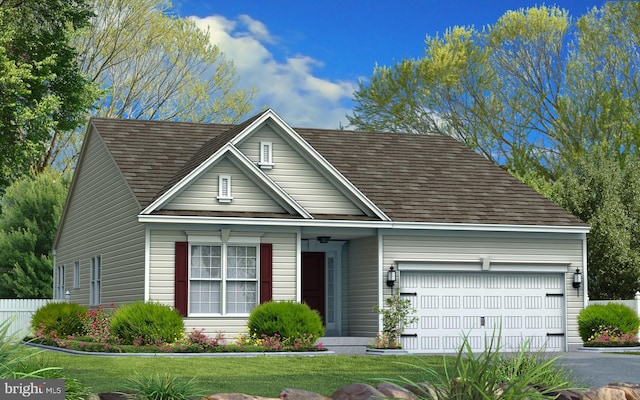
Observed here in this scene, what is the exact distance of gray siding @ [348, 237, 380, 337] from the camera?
83.3 ft

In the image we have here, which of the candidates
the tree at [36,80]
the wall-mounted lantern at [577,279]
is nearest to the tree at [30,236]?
the tree at [36,80]

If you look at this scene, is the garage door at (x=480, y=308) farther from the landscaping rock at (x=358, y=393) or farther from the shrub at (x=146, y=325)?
the landscaping rock at (x=358, y=393)

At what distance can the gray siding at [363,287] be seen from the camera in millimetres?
25375

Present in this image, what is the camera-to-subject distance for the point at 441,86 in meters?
48.9

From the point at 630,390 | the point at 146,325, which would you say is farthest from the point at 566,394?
the point at 146,325

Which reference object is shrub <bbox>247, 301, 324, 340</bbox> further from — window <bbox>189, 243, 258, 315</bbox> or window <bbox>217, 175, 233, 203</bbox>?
window <bbox>217, 175, 233, 203</bbox>

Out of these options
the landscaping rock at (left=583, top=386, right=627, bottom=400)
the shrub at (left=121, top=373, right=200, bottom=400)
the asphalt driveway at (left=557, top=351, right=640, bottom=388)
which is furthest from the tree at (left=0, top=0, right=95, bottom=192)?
the landscaping rock at (left=583, top=386, right=627, bottom=400)

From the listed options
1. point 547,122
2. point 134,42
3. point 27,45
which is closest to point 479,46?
point 547,122

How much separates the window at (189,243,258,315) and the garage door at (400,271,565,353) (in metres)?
4.19

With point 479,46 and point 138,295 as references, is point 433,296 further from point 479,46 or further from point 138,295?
point 479,46

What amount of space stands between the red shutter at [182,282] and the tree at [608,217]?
601 inches

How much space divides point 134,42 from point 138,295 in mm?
23227

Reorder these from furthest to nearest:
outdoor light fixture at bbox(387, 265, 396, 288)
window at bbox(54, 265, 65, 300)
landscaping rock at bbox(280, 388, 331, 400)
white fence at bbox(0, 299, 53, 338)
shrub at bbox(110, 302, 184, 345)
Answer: window at bbox(54, 265, 65, 300) < white fence at bbox(0, 299, 53, 338) < outdoor light fixture at bbox(387, 265, 396, 288) < shrub at bbox(110, 302, 184, 345) < landscaping rock at bbox(280, 388, 331, 400)

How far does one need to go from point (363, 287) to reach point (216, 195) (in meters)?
5.04
